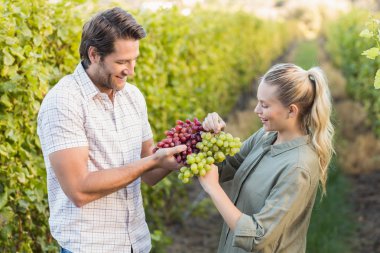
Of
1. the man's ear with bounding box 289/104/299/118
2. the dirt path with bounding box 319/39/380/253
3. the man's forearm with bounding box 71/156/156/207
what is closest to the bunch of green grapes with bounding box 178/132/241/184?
the man's forearm with bounding box 71/156/156/207

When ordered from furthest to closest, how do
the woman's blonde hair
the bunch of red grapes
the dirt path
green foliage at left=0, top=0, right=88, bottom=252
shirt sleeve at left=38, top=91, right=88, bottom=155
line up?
the dirt path → green foliage at left=0, top=0, right=88, bottom=252 → the woman's blonde hair → the bunch of red grapes → shirt sleeve at left=38, top=91, right=88, bottom=155

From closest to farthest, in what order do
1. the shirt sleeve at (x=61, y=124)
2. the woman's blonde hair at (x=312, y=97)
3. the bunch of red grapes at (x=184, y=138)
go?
the shirt sleeve at (x=61, y=124) < the bunch of red grapes at (x=184, y=138) < the woman's blonde hair at (x=312, y=97)

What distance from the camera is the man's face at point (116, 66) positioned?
2.59 m

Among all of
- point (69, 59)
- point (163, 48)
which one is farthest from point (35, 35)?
point (163, 48)

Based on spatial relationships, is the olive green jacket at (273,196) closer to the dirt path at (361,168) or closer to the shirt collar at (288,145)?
the shirt collar at (288,145)

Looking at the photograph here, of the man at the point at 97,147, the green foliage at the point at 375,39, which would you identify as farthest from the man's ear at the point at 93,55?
the green foliage at the point at 375,39

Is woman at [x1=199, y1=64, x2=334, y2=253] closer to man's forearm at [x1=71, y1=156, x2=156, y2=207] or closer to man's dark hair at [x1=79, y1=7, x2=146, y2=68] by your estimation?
man's forearm at [x1=71, y1=156, x2=156, y2=207]

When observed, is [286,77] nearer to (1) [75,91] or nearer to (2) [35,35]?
(1) [75,91]

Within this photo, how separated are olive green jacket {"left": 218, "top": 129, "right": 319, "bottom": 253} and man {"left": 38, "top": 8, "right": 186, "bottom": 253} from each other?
17.6 inches

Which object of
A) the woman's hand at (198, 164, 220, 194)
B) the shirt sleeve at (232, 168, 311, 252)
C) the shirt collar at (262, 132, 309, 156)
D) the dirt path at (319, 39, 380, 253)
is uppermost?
the shirt collar at (262, 132, 309, 156)

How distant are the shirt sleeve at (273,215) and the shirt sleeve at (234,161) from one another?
553 millimetres

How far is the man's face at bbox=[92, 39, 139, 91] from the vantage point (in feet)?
8.50

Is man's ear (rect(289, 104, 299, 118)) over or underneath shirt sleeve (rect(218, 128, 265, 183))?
over

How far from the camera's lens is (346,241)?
19.9 feet
